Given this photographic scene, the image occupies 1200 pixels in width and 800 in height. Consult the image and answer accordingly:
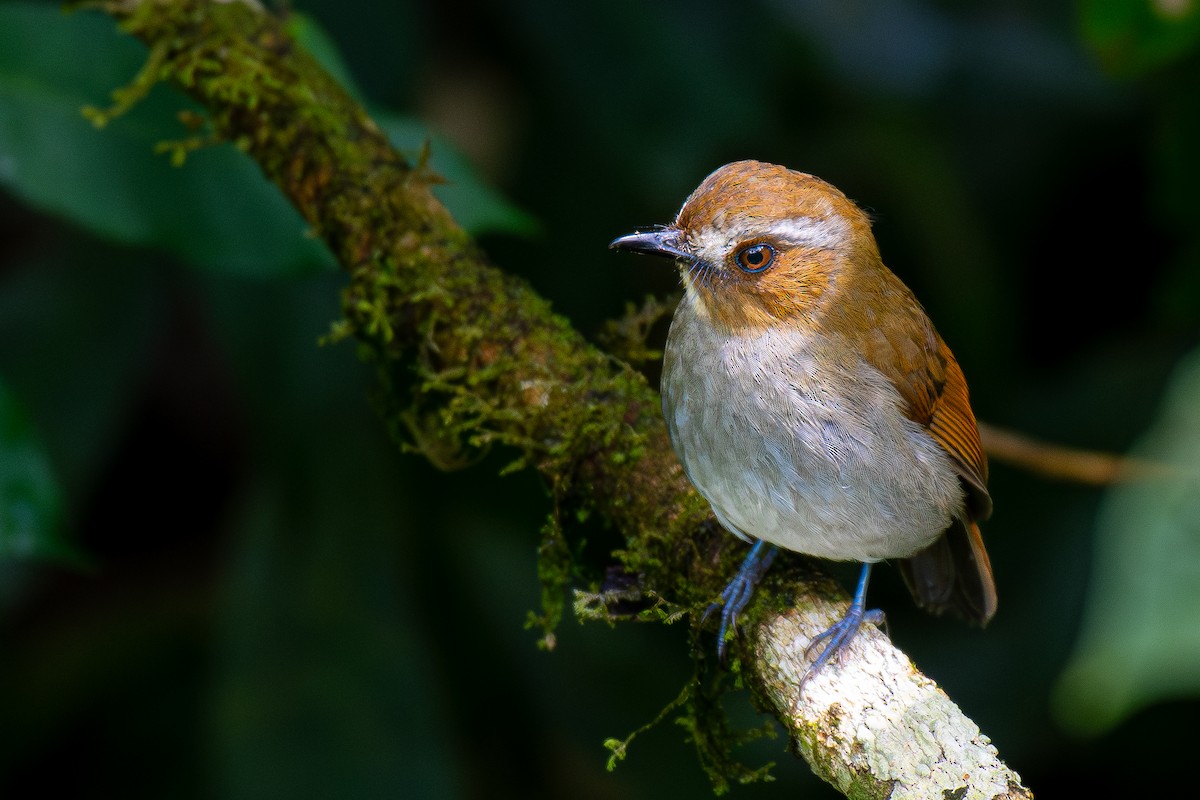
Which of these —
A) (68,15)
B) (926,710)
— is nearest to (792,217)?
(926,710)

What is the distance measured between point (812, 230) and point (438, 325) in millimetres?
840

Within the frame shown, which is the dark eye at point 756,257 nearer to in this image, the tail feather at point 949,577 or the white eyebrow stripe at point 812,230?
the white eyebrow stripe at point 812,230

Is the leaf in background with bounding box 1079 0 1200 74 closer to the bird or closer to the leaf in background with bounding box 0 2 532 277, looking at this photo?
the bird

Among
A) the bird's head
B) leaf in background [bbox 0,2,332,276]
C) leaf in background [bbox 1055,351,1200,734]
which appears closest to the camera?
leaf in background [bbox 1055,351,1200,734]

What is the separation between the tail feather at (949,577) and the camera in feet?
9.58

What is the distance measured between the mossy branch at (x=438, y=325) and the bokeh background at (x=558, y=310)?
0.17m

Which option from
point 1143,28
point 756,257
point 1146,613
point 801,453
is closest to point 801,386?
point 801,453

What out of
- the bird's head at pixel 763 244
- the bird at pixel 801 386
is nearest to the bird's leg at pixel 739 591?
the bird at pixel 801 386

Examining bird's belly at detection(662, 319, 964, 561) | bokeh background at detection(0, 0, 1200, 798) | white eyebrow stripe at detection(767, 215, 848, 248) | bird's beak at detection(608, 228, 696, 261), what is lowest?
bokeh background at detection(0, 0, 1200, 798)

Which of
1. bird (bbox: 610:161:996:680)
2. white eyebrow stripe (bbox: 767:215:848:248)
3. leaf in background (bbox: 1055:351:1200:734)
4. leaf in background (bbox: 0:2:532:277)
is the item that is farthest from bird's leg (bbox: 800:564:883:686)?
leaf in background (bbox: 0:2:532:277)

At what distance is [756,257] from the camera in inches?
100

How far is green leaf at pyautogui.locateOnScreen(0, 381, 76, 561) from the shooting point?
236 cm

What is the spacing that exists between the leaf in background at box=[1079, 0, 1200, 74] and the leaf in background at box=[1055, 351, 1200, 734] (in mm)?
1609

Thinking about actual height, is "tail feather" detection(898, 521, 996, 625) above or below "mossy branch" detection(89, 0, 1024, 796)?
below
